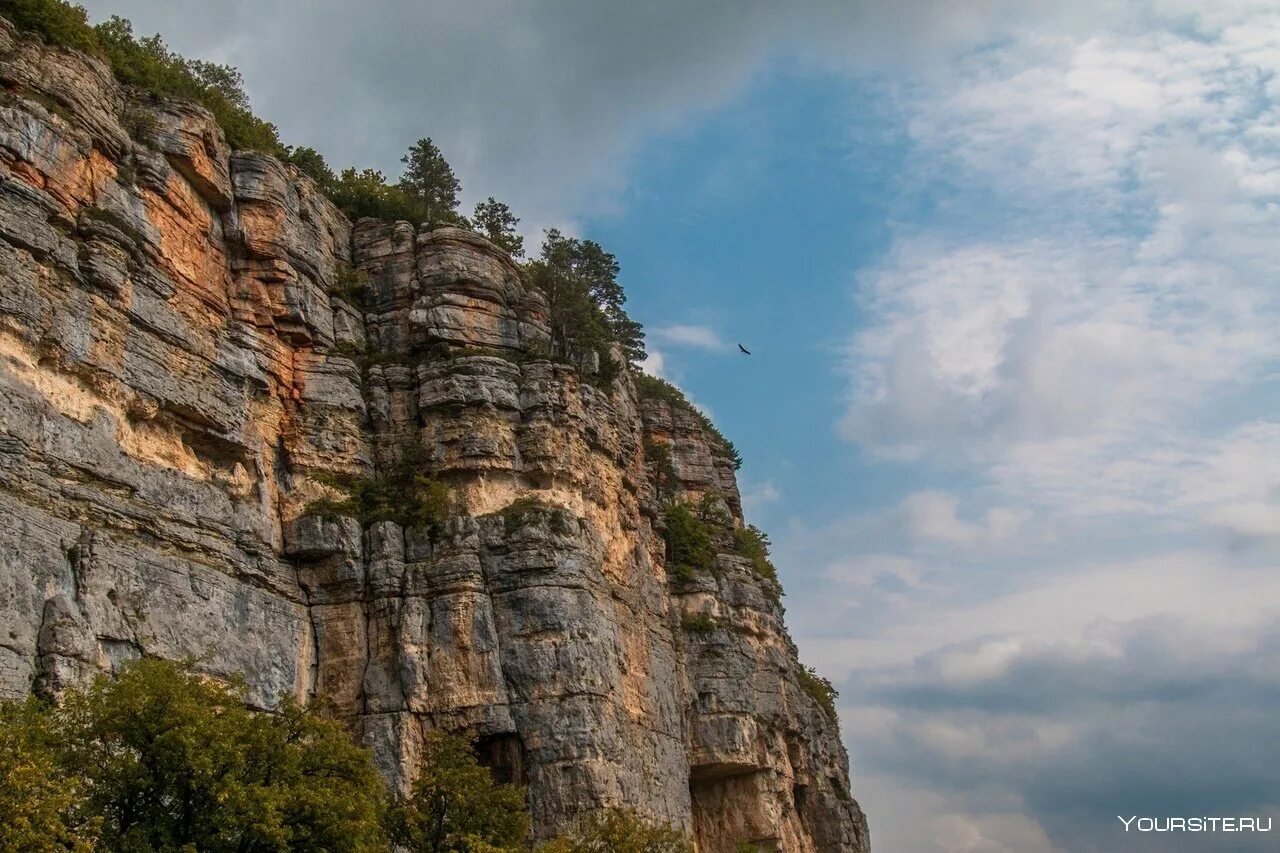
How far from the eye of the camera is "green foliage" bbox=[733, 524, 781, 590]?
71125 millimetres

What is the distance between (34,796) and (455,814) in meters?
13.7

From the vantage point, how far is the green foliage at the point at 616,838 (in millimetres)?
37656

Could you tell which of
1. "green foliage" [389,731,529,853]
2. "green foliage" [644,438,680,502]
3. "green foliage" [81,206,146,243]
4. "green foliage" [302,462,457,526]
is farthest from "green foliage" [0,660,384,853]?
"green foliage" [644,438,680,502]

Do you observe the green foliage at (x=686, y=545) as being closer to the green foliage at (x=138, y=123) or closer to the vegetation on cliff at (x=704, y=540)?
the vegetation on cliff at (x=704, y=540)

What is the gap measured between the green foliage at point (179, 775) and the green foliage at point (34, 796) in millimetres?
79

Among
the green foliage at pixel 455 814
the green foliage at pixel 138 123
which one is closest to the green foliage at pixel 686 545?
the green foliage at pixel 455 814

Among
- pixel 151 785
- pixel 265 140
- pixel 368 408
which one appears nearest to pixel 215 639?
pixel 151 785

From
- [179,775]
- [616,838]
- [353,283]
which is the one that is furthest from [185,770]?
[353,283]

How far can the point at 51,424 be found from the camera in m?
35.4

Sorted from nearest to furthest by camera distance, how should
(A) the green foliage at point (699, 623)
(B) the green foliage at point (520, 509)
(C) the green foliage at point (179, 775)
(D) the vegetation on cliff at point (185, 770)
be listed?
(D) the vegetation on cliff at point (185, 770) → (C) the green foliage at point (179, 775) → (B) the green foliage at point (520, 509) → (A) the green foliage at point (699, 623)

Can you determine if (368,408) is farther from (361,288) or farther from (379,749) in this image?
(379,749)

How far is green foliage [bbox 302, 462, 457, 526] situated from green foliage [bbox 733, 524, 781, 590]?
25689 millimetres

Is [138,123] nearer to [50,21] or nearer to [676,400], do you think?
[50,21]

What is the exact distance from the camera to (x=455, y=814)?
36.0m
